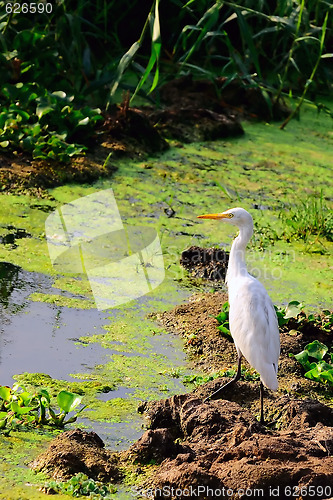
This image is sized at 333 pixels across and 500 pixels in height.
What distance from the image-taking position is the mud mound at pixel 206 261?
5.04 meters

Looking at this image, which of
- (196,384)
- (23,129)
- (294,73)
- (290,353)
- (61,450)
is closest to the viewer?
(61,450)

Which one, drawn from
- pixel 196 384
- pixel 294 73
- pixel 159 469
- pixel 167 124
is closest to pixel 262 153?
pixel 167 124

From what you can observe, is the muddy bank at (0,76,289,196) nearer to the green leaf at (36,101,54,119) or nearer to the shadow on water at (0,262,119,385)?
the green leaf at (36,101,54,119)

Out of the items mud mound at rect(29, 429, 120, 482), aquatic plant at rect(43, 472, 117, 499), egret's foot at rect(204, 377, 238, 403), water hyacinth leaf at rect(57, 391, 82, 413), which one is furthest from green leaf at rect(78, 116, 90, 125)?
aquatic plant at rect(43, 472, 117, 499)

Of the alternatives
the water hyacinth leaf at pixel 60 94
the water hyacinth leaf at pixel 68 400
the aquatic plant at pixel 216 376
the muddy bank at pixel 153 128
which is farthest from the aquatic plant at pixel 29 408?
the water hyacinth leaf at pixel 60 94

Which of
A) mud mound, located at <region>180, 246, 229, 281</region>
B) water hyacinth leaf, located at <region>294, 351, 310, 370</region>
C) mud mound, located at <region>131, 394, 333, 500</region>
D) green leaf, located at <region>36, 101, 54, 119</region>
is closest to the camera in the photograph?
mud mound, located at <region>131, 394, 333, 500</region>

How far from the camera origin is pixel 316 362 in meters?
4.00

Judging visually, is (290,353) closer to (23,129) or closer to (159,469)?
(159,469)

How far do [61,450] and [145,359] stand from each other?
111cm

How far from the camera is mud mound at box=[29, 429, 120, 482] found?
2.92 m

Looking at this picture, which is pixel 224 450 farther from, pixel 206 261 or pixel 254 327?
pixel 206 261

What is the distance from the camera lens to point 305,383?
389 cm

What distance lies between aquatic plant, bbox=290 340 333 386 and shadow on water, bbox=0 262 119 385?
0.92 m

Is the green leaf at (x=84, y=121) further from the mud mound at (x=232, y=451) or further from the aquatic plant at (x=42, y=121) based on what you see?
the mud mound at (x=232, y=451)
